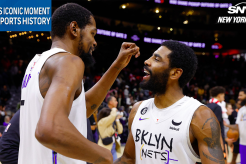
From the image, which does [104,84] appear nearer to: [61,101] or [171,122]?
[171,122]

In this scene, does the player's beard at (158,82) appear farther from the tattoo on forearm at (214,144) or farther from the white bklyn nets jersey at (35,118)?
the white bklyn nets jersey at (35,118)

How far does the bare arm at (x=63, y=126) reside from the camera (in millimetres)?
935

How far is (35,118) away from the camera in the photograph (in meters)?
1.30

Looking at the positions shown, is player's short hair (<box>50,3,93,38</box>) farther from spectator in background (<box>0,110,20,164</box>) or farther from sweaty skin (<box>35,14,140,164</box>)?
spectator in background (<box>0,110,20,164</box>)

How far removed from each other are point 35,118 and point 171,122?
3.32 ft

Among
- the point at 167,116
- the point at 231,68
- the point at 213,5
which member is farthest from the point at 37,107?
the point at 213,5

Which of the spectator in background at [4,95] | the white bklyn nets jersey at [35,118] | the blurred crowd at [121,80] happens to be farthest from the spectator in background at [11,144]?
the spectator in background at [4,95]

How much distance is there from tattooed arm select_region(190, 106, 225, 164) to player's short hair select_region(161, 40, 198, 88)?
423 millimetres

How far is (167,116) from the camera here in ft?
6.13

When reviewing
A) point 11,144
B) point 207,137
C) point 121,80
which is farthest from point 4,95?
point 207,137

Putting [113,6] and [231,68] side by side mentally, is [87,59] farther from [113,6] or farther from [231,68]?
[231,68]

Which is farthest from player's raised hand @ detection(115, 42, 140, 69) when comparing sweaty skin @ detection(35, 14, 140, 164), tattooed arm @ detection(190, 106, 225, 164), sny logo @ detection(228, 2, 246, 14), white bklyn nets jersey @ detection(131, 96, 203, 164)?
sny logo @ detection(228, 2, 246, 14)

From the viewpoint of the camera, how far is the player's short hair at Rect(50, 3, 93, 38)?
150 cm

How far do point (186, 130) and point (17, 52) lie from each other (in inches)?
518
